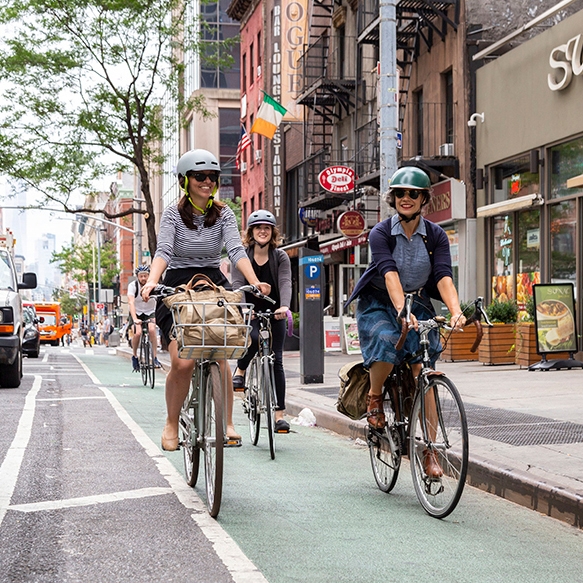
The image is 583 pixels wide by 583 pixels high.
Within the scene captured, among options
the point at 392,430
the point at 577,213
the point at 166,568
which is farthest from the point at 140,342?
the point at 166,568

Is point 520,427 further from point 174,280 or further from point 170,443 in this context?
point 174,280

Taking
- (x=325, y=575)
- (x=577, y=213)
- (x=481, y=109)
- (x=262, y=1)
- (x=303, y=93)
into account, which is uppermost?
(x=262, y=1)

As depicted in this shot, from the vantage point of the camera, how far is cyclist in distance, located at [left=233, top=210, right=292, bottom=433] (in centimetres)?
873

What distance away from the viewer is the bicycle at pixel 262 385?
826 cm

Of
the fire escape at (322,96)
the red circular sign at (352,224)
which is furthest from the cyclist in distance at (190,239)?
the fire escape at (322,96)

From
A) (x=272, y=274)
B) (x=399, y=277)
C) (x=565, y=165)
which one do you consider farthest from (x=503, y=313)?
(x=399, y=277)

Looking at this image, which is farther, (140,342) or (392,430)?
(140,342)

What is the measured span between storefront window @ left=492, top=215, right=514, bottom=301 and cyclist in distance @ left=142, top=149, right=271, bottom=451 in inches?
544

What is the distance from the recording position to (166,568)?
4520 mm

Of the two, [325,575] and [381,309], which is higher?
[381,309]

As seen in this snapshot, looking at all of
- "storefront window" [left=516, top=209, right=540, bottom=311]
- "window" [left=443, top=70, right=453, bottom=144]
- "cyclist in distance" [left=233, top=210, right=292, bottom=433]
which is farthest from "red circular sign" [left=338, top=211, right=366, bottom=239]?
"cyclist in distance" [left=233, top=210, right=292, bottom=433]

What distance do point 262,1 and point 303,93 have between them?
12.8 metres

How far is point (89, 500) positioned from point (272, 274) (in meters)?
A: 3.34

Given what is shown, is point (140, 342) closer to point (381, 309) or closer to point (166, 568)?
point (381, 309)
